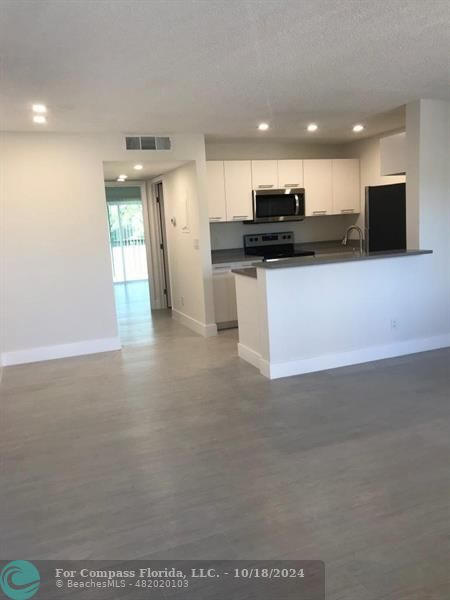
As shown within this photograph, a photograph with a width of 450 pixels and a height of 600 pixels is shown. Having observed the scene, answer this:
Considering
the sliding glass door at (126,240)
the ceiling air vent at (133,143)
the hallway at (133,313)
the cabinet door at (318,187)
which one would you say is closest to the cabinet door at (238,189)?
the cabinet door at (318,187)

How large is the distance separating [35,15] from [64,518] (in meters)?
2.54

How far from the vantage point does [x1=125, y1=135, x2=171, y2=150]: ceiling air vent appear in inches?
207

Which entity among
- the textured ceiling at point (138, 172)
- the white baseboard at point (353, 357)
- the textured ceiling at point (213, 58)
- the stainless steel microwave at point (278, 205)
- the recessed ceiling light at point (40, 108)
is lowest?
the white baseboard at point (353, 357)

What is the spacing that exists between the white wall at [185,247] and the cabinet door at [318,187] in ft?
5.81

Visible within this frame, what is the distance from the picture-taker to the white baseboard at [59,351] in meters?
5.12

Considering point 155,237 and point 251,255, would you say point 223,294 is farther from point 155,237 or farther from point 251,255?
point 155,237

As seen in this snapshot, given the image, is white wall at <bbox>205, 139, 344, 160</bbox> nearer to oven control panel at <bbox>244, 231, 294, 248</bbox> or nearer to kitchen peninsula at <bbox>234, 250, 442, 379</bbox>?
oven control panel at <bbox>244, 231, 294, 248</bbox>

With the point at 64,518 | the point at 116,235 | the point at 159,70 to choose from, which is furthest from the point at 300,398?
the point at 116,235

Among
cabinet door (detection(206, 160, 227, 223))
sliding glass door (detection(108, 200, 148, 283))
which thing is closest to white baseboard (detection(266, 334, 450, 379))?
cabinet door (detection(206, 160, 227, 223))

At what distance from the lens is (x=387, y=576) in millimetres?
1847

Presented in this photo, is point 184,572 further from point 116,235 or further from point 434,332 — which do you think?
point 116,235

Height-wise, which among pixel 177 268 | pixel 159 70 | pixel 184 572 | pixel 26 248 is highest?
pixel 159 70

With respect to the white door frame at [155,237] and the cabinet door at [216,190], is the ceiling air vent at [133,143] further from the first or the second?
the white door frame at [155,237]

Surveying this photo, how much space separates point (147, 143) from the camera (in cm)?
533
